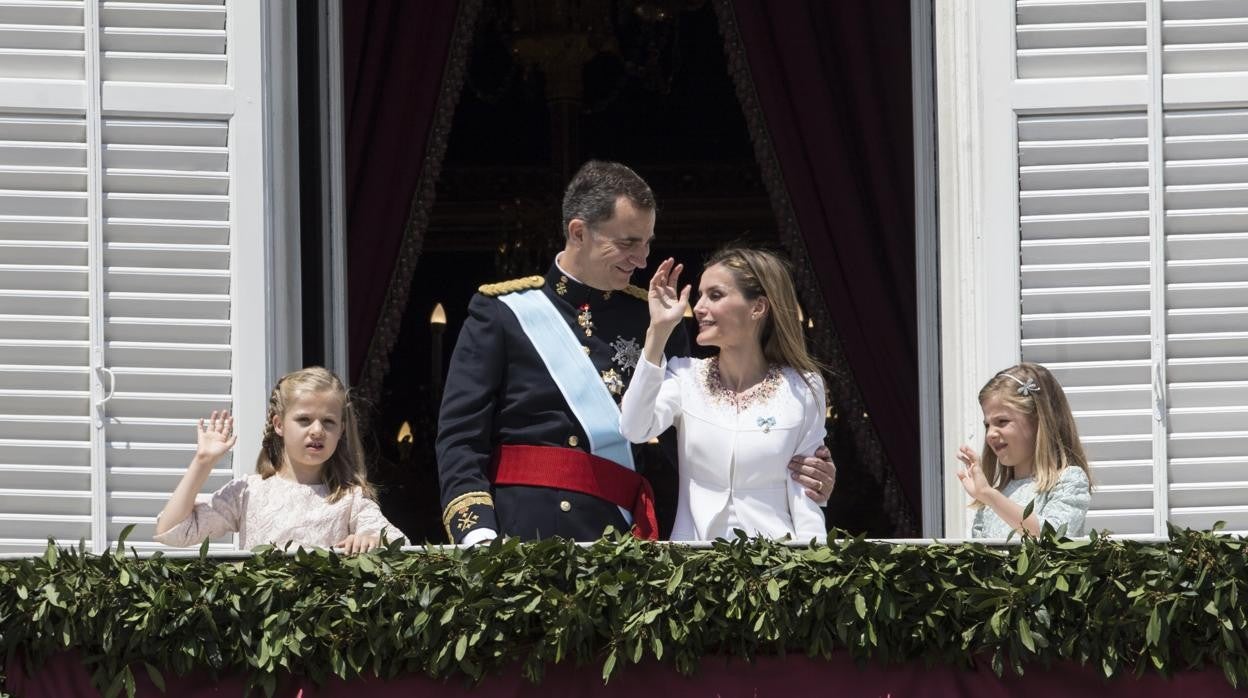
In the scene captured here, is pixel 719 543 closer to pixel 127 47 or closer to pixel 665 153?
pixel 127 47

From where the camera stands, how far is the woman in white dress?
4.78 metres

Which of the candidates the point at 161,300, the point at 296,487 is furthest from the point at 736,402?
A: the point at 161,300

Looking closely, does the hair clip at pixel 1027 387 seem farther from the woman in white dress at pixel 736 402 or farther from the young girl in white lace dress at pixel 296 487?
the young girl in white lace dress at pixel 296 487

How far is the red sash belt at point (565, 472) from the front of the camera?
16.1ft

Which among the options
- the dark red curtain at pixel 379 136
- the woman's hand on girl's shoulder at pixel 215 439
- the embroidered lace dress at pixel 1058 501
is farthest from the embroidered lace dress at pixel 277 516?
the dark red curtain at pixel 379 136

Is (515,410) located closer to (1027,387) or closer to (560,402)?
(560,402)

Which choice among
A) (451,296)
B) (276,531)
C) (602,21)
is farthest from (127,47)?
(451,296)

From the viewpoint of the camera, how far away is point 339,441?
498 centimetres

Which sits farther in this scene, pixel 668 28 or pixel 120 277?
pixel 668 28

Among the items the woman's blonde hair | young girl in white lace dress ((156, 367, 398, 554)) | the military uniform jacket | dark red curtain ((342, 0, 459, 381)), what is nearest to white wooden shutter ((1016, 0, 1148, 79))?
the woman's blonde hair

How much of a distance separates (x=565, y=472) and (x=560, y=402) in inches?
5.9

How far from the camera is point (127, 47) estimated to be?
5.64 m

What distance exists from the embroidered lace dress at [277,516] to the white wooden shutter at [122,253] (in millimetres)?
496

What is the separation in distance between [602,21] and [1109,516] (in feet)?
15.3
